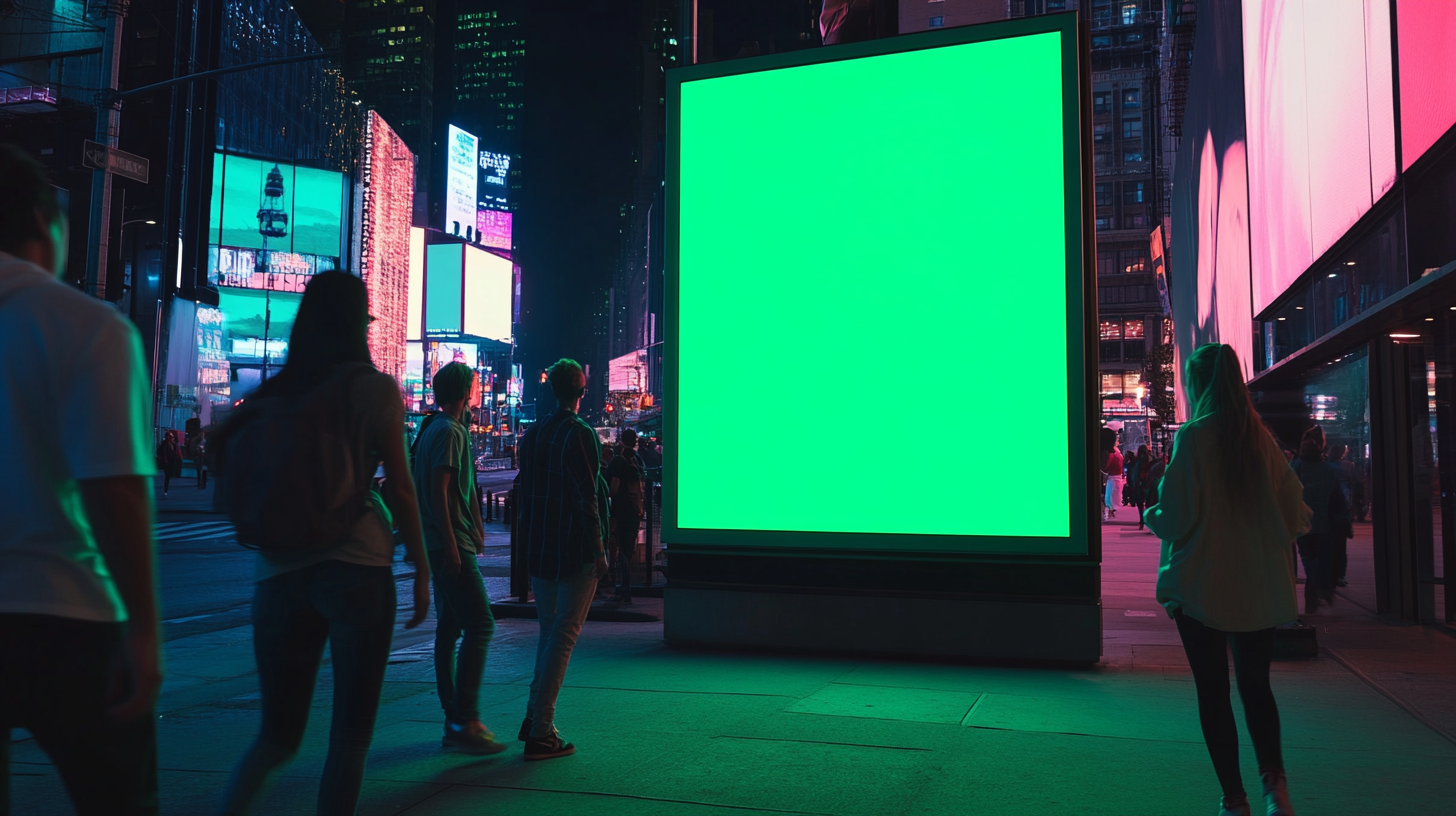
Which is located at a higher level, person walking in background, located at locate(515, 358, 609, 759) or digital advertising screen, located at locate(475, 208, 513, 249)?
digital advertising screen, located at locate(475, 208, 513, 249)

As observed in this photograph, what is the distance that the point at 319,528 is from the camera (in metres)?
3.19

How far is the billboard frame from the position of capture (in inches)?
310

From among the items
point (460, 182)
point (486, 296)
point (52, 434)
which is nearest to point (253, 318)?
point (486, 296)

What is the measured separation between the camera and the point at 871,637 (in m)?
8.30

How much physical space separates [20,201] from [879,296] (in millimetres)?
6886

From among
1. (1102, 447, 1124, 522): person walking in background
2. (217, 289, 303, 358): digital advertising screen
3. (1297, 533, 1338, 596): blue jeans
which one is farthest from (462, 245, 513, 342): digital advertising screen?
(1297, 533, 1338, 596): blue jeans

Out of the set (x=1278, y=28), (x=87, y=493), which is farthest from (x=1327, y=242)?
(x=87, y=493)

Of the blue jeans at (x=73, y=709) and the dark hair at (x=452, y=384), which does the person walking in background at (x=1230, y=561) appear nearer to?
the blue jeans at (x=73, y=709)

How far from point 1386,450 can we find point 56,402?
A: 12.3 metres

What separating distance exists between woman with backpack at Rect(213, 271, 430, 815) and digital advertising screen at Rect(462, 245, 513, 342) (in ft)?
386

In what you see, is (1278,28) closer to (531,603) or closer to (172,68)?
(531,603)

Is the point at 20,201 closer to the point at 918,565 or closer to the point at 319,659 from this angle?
the point at 319,659

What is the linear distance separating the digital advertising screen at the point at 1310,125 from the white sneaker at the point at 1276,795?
→ 743 centimetres

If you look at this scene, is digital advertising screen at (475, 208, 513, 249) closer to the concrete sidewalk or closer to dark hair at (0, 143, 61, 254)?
the concrete sidewalk
